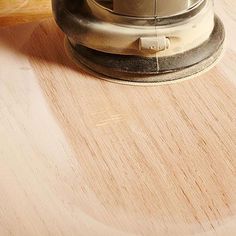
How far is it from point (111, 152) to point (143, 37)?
0.19m

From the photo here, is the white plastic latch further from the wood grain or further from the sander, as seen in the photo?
the wood grain

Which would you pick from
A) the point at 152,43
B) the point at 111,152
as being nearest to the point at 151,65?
the point at 152,43

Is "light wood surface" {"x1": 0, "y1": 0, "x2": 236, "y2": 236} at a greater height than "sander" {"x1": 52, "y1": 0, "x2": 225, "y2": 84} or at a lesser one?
lesser

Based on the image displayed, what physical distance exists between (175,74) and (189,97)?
0.17 ft

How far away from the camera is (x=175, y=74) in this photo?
0.80 m

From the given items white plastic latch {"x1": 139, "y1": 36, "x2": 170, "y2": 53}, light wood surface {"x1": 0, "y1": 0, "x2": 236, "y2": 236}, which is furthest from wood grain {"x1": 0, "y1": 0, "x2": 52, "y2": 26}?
white plastic latch {"x1": 139, "y1": 36, "x2": 170, "y2": 53}

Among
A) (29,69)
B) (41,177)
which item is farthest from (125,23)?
(41,177)

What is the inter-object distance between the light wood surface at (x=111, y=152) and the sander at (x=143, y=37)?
0.02 m

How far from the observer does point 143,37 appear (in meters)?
0.77

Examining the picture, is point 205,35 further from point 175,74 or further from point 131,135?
point 131,135

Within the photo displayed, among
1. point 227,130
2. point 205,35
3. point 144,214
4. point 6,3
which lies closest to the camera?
point 144,214

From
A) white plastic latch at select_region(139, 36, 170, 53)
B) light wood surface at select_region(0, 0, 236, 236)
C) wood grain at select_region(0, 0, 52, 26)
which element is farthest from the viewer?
wood grain at select_region(0, 0, 52, 26)

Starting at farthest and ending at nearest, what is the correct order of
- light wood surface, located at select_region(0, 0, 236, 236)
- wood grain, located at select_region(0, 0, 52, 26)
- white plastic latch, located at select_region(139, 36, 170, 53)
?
wood grain, located at select_region(0, 0, 52, 26)
white plastic latch, located at select_region(139, 36, 170, 53)
light wood surface, located at select_region(0, 0, 236, 236)

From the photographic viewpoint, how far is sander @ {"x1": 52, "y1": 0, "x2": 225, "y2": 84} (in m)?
0.77
